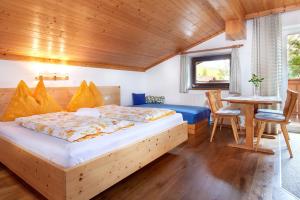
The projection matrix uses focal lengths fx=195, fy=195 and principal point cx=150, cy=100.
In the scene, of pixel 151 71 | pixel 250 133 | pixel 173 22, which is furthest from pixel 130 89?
pixel 250 133

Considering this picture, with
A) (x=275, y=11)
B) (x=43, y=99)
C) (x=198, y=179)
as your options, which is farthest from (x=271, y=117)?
(x=43, y=99)

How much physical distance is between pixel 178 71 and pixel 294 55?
8.28ft

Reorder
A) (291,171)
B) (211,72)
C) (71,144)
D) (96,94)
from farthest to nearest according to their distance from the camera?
(211,72) < (96,94) < (291,171) < (71,144)

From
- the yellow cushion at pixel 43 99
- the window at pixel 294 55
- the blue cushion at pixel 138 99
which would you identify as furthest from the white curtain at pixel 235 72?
the yellow cushion at pixel 43 99

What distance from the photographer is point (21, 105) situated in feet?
9.13

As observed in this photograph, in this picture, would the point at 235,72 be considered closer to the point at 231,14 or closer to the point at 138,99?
the point at 231,14

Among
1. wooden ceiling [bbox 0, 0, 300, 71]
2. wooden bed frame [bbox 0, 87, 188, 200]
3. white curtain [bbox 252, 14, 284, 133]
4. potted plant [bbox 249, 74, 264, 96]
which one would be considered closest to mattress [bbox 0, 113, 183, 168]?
wooden bed frame [bbox 0, 87, 188, 200]

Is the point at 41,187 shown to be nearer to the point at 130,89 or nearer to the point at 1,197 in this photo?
the point at 1,197

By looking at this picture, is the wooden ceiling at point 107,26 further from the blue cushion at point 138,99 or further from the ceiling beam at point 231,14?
the blue cushion at point 138,99

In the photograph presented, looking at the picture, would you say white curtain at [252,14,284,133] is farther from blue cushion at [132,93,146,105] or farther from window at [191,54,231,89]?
→ blue cushion at [132,93,146,105]

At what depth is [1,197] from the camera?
1.78 metres

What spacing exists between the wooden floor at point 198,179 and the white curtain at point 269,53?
1544mm

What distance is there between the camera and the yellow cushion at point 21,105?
8.89ft

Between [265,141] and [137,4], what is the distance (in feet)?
10.2
